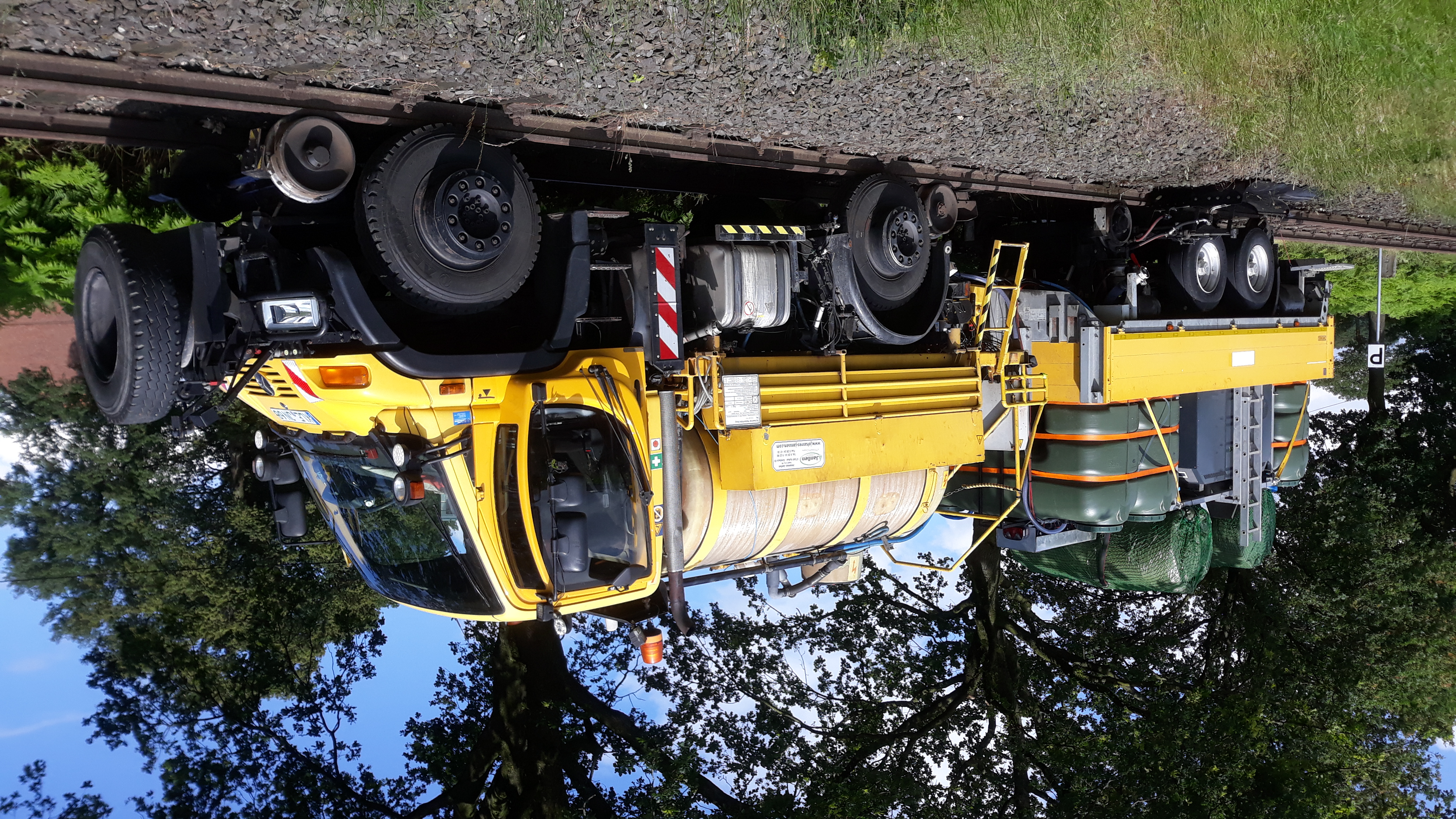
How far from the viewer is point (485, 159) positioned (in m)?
4.68

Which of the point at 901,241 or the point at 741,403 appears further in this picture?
the point at 901,241

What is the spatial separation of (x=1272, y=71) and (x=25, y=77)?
8.72m

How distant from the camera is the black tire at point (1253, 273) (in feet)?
27.9

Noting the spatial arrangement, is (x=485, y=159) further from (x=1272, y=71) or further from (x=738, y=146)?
(x=1272, y=71)

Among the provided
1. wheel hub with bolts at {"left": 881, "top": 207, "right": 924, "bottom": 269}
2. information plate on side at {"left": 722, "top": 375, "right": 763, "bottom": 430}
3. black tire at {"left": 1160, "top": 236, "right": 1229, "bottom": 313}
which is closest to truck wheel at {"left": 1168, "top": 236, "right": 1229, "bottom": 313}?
black tire at {"left": 1160, "top": 236, "right": 1229, "bottom": 313}

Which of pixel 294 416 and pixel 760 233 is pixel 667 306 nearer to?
pixel 760 233

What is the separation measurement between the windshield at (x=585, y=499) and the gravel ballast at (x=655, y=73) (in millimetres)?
1998

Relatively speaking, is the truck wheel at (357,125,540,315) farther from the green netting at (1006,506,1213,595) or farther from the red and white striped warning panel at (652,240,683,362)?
the green netting at (1006,506,1213,595)

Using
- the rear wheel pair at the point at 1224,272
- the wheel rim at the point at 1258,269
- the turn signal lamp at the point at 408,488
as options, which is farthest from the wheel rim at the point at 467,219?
the wheel rim at the point at 1258,269

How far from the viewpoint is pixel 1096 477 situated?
24.8 feet

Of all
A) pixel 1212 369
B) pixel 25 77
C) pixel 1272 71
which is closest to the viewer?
pixel 25 77

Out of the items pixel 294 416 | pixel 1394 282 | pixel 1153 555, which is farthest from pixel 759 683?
pixel 1394 282

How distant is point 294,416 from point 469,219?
161 centimetres

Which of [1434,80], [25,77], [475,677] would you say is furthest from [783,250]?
[475,677]
